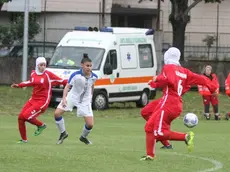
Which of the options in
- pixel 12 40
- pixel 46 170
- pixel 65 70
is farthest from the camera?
pixel 12 40

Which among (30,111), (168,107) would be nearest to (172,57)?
(168,107)

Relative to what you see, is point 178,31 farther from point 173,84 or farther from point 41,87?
point 173,84

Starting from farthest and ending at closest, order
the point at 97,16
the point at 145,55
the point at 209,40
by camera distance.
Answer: the point at 97,16
the point at 209,40
the point at 145,55

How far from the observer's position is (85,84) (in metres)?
14.7

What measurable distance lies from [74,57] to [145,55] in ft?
10.8

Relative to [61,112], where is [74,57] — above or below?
above

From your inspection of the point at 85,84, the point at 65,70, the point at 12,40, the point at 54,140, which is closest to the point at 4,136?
the point at 54,140

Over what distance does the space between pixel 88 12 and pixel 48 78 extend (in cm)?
3132

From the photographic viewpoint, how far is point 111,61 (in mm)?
26422

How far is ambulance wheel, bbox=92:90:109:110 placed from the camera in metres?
25.9

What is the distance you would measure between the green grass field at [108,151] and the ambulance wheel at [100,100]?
8.80ft

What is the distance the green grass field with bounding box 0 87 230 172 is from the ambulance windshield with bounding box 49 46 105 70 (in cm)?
306

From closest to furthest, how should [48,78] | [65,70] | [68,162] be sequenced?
[68,162], [48,78], [65,70]

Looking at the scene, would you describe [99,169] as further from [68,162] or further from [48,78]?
[48,78]
